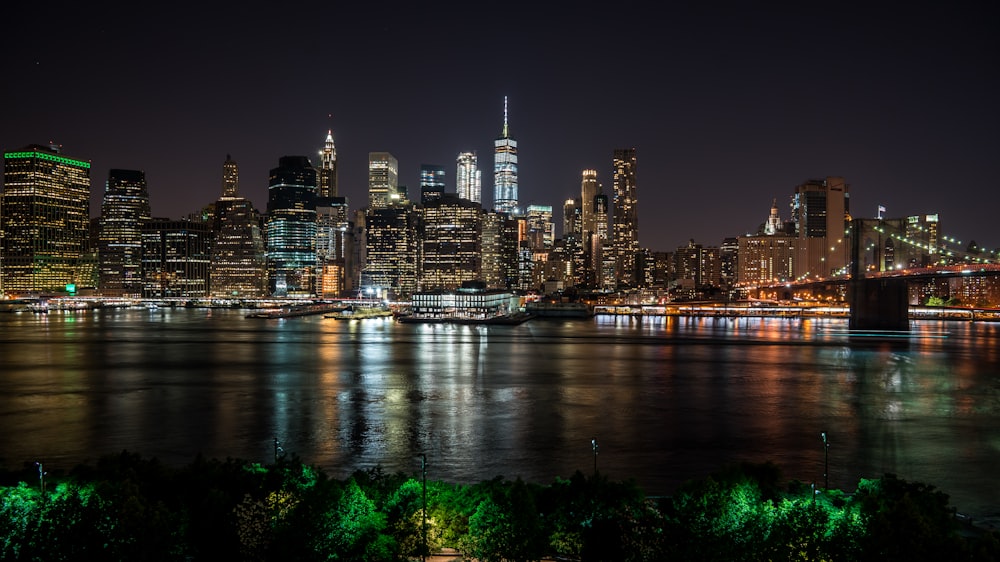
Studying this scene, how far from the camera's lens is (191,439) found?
23234mm

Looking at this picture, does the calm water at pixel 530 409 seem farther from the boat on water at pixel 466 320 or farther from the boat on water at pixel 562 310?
the boat on water at pixel 562 310

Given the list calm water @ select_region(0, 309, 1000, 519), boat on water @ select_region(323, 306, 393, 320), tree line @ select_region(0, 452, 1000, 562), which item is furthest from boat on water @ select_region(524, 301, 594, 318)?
tree line @ select_region(0, 452, 1000, 562)

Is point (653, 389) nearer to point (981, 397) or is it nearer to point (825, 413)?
point (825, 413)

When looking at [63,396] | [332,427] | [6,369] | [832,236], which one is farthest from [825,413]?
[832,236]

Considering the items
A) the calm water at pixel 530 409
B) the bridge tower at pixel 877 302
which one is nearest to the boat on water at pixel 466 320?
the bridge tower at pixel 877 302

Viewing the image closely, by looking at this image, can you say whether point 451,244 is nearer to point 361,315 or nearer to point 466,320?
point 361,315

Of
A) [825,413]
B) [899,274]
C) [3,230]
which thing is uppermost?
[3,230]

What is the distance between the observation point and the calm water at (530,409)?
20.5 m

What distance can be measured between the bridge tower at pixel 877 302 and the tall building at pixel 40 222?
161630 mm

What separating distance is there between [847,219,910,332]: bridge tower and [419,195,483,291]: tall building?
102617 millimetres

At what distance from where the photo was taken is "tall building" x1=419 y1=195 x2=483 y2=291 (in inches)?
6650

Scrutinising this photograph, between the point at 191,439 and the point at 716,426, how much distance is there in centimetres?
1620

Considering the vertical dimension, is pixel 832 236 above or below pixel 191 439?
above

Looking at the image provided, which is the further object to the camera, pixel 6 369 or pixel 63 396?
A: pixel 6 369
